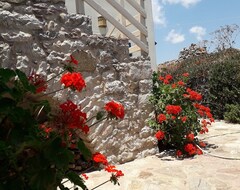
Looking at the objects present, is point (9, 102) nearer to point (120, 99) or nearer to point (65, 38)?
point (65, 38)

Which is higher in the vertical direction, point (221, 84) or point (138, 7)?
point (138, 7)

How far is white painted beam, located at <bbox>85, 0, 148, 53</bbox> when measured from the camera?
173 inches

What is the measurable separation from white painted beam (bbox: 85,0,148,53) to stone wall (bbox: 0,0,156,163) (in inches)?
6.2

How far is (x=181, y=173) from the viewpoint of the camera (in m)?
4.17

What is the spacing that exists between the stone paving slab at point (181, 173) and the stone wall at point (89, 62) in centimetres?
39

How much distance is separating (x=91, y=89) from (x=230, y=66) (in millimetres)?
5181

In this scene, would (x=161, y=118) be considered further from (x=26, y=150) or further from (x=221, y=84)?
(x=221, y=84)

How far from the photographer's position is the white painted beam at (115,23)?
14.5 feet

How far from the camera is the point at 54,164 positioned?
1.61m

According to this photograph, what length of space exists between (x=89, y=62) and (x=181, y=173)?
6.40 feet

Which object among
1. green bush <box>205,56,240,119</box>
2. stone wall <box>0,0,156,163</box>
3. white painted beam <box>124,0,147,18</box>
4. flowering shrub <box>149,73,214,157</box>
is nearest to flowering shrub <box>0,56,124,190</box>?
stone wall <box>0,0,156,163</box>

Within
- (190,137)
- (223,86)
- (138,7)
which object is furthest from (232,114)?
(138,7)

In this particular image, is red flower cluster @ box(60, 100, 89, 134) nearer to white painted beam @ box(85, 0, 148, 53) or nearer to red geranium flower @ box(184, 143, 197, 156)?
white painted beam @ box(85, 0, 148, 53)

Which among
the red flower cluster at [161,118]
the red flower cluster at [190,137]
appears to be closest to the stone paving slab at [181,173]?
the red flower cluster at [190,137]
